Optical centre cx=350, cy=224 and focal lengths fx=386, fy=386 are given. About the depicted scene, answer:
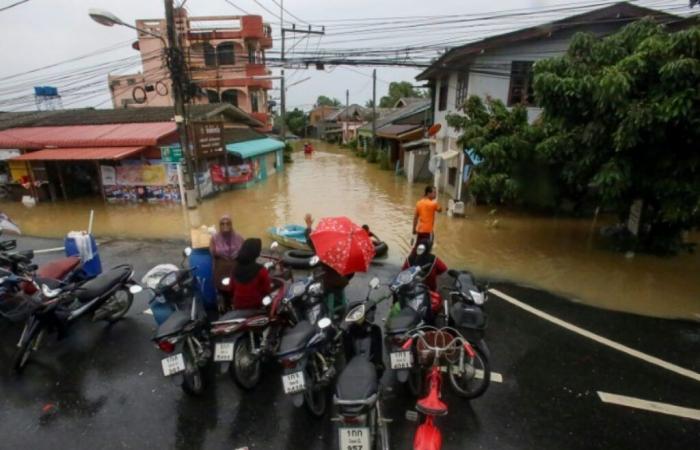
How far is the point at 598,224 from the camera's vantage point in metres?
11.7

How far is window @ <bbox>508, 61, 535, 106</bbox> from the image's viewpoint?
42.4 ft

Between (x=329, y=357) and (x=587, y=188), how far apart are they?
9263 mm

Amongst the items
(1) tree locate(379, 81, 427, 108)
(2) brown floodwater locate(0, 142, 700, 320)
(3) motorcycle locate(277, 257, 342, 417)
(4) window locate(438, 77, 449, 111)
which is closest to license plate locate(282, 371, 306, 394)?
(3) motorcycle locate(277, 257, 342, 417)

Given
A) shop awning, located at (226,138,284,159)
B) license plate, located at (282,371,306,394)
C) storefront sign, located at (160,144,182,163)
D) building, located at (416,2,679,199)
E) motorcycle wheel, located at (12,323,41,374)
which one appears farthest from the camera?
shop awning, located at (226,138,284,159)

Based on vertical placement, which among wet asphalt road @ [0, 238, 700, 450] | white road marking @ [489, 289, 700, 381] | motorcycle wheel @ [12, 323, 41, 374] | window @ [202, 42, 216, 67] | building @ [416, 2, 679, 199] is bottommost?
white road marking @ [489, 289, 700, 381]

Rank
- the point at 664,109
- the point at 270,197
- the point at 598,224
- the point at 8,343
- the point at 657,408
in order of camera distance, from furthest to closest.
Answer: the point at 270,197, the point at 598,224, the point at 664,109, the point at 8,343, the point at 657,408

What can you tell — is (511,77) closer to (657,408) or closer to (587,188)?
(587,188)

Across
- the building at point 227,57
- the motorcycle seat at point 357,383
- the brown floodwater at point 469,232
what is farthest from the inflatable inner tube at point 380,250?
the building at point 227,57

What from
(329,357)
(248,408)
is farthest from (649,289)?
(248,408)

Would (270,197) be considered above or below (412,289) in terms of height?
below

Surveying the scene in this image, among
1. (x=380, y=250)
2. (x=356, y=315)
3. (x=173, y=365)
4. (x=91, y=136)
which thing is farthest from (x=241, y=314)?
(x=91, y=136)

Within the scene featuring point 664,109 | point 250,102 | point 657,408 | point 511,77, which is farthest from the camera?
point 250,102

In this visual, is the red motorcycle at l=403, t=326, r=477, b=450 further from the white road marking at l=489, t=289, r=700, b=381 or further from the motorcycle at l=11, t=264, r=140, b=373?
the motorcycle at l=11, t=264, r=140, b=373

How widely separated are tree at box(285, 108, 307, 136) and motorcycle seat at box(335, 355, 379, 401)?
70.9 meters
